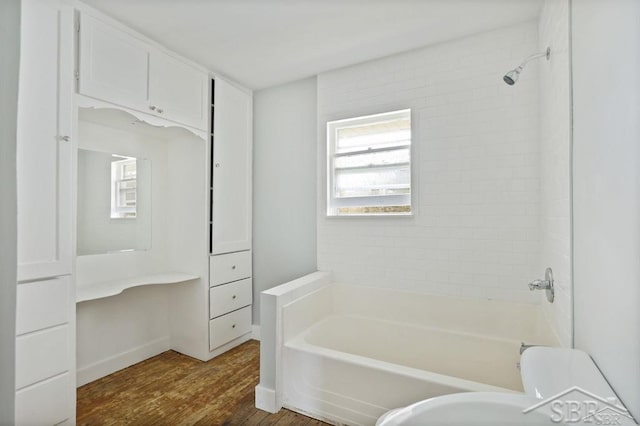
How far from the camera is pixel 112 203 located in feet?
8.11

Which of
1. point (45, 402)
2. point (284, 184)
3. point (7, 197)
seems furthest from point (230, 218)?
point (7, 197)

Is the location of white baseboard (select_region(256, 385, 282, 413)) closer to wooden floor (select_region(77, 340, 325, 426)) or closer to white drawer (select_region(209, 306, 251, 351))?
wooden floor (select_region(77, 340, 325, 426))

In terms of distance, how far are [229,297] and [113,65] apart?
1981 millimetres

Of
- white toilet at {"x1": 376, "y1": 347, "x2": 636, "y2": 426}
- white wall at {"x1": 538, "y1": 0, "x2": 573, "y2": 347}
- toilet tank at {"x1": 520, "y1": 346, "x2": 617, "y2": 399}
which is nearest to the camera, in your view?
white toilet at {"x1": 376, "y1": 347, "x2": 636, "y2": 426}

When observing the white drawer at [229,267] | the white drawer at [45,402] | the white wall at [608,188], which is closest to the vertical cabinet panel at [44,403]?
the white drawer at [45,402]

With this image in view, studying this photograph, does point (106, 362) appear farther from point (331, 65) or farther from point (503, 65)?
point (503, 65)

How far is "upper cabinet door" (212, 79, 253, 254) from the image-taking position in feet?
9.16

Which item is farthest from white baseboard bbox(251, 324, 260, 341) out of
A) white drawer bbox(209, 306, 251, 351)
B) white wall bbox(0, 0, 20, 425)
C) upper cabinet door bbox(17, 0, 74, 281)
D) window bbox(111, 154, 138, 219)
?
white wall bbox(0, 0, 20, 425)

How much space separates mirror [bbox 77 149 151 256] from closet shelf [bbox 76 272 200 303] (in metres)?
0.24

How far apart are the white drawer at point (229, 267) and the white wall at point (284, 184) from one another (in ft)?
0.43

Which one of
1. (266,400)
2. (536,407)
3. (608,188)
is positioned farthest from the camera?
(266,400)

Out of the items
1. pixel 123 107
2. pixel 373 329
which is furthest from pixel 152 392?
pixel 123 107

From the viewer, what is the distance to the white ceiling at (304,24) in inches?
76.4

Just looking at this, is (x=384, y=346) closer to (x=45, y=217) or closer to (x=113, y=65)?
(x=45, y=217)
